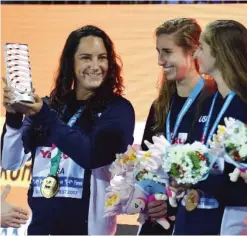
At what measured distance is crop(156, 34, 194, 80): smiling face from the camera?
2973 mm

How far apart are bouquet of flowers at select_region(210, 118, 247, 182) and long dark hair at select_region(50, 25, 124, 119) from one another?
65cm

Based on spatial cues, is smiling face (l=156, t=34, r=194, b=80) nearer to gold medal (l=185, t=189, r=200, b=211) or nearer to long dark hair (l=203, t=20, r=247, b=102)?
long dark hair (l=203, t=20, r=247, b=102)

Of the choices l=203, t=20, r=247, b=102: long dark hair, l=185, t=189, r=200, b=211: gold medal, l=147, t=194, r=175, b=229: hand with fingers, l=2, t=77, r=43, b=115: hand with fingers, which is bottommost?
l=147, t=194, r=175, b=229: hand with fingers

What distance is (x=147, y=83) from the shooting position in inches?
150

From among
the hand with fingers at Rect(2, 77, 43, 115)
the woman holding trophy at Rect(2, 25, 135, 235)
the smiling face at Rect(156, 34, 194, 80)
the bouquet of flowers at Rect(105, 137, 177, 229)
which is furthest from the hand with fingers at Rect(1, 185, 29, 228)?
the smiling face at Rect(156, 34, 194, 80)

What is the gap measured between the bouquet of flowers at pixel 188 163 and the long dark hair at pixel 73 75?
0.58 metres

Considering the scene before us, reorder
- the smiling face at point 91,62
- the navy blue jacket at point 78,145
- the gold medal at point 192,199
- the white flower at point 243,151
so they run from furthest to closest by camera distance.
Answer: the smiling face at point 91,62
the navy blue jacket at point 78,145
the gold medal at point 192,199
the white flower at point 243,151

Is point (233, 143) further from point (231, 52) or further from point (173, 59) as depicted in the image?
point (173, 59)

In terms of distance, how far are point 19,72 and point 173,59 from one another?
2.00ft

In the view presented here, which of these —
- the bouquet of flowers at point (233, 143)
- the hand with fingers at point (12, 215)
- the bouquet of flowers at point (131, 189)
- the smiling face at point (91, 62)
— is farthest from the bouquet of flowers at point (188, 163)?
the hand with fingers at point (12, 215)

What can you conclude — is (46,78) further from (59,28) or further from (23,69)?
(23,69)

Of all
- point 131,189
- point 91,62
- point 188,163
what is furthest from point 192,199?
point 91,62

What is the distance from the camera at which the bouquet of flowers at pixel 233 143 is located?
2.52 m

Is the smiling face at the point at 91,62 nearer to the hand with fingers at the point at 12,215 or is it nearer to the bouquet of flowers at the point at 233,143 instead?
the hand with fingers at the point at 12,215
